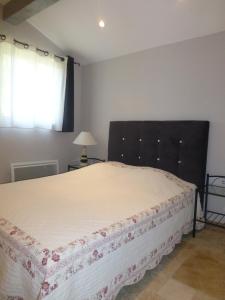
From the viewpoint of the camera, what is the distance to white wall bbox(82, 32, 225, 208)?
2574mm

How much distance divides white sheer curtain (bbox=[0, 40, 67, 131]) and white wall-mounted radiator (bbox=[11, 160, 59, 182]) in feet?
1.79

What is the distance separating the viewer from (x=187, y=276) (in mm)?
1818

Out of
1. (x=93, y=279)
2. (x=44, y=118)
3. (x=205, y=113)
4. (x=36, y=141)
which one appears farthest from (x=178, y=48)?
(x=93, y=279)

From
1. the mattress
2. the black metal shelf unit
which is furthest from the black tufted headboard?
the mattress

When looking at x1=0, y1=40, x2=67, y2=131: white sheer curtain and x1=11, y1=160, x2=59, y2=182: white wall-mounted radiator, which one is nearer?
x1=0, y1=40, x2=67, y2=131: white sheer curtain

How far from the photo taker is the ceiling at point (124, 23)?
234 centimetres

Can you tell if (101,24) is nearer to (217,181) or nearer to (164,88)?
(164,88)

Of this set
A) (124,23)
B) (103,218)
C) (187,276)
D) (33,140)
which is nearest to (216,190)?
(187,276)

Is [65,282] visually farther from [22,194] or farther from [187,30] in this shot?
[187,30]

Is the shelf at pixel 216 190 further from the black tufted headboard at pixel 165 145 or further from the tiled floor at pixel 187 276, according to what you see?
the tiled floor at pixel 187 276

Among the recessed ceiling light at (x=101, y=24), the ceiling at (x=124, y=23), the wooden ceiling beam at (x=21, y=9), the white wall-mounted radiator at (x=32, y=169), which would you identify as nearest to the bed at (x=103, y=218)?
the white wall-mounted radiator at (x=32, y=169)

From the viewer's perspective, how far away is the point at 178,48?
281 centimetres

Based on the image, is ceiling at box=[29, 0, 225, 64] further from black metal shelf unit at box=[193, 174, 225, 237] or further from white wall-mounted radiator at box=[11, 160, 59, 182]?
white wall-mounted radiator at box=[11, 160, 59, 182]

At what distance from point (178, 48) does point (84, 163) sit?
2.07 metres
